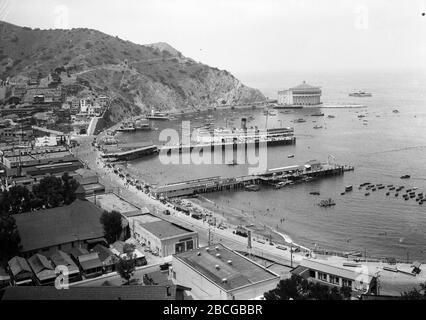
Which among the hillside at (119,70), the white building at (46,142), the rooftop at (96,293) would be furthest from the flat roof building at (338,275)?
Result: the hillside at (119,70)

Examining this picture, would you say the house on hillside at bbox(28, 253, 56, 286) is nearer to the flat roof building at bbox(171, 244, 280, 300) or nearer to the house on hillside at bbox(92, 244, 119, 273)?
the house on hillside at bbox(92, 244, 119, 273)

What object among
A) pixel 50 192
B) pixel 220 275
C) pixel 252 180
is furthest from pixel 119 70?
pixel 220 275

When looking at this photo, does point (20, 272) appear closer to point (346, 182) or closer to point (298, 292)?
point (298, 292)

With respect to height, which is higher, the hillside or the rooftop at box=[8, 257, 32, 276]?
the hillside

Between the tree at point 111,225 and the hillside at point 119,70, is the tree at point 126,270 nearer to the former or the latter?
the tree at point 111,225

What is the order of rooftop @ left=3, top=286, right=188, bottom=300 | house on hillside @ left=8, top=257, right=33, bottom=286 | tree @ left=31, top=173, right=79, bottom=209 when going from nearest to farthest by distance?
rooftop @ left=3, top=286, right=188, bottom=300 → house on hillside @ left=8, top=257, right=33, bottom=286 → tree @ left=31, top=173, right=79, bottom=209

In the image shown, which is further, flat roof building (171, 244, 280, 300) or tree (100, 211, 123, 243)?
tree (100, 211, 123, 243)

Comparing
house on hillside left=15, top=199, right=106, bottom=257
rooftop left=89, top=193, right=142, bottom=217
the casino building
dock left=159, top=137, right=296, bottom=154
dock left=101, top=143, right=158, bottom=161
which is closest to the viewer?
house on hillside left=15, top=199, right=106, bottom=257

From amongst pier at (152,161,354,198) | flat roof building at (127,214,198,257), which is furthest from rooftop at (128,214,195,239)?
pier at (152,161,354,198)
